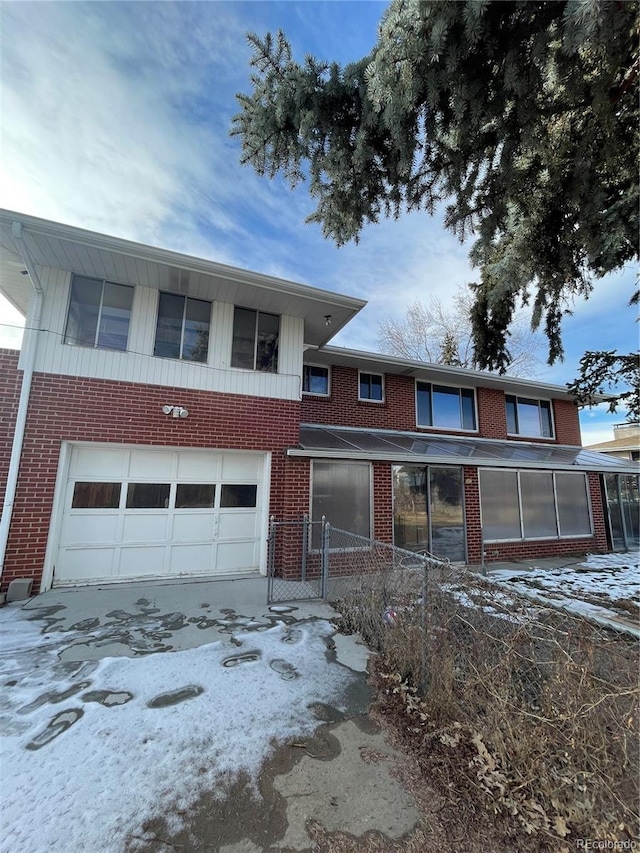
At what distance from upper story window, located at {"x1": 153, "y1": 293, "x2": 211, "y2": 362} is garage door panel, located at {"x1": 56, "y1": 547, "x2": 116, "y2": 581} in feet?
12.5

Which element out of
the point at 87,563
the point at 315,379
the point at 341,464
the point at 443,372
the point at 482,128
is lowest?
the point at 87,563

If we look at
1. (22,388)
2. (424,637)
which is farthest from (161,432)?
(424,637)

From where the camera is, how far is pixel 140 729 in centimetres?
290

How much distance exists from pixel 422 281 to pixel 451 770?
1704 cm

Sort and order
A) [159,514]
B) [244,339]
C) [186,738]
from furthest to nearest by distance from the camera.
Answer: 1. [244,339]
2. [159,514]
3. [186,738]

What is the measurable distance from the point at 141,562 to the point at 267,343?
5.00 m

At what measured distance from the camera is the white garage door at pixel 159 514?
6.50m

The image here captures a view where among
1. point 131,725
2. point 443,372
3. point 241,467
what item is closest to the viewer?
point 131,725

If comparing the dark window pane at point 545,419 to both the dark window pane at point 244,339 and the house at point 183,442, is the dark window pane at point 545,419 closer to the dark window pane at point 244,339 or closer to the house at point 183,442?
the house at point 183,442

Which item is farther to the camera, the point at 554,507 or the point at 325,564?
the point at 554,507

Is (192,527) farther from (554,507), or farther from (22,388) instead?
(554,507)

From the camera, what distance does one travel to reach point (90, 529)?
6523 mm

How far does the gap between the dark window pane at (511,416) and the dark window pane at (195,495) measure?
33.7 feet

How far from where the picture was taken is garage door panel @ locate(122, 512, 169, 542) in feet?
22.1
